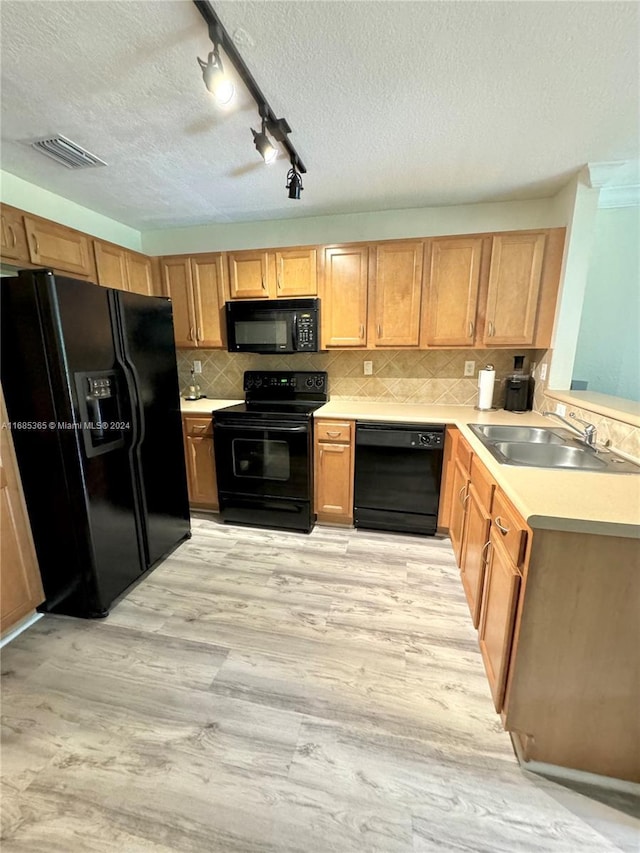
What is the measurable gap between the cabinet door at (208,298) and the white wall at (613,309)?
2976 mm

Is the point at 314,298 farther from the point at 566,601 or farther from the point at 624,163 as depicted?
the point at 566,601

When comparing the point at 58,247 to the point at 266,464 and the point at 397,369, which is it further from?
the point at 397,369

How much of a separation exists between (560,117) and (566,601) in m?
2.13

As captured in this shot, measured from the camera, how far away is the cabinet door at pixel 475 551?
1.57m

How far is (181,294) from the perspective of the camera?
294 cm

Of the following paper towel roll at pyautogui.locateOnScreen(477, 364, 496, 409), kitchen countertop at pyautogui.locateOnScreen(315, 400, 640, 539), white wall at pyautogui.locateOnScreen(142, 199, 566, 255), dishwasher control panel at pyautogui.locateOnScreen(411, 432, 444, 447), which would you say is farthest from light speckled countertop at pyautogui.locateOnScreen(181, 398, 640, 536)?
white wall at pyautogui.locateOnScreen(142, 199, 566, 255)

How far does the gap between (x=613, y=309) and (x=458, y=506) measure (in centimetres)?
208

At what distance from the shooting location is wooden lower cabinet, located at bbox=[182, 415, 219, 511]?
2.78 meters

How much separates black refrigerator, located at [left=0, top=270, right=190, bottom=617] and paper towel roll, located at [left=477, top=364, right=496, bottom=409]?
236 cm

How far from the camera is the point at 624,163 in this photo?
1.97 meters

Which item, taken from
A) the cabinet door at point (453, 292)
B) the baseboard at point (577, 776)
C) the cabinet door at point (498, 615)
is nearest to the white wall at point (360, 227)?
the cabinet door at point (453, 292)

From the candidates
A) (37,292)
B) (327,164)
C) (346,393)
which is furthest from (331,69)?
(346,393)

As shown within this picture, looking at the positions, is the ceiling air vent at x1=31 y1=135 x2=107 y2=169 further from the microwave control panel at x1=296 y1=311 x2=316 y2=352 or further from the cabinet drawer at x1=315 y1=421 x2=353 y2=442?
the cabinet drawer at x1=315 y1=421 x2=353 y2=442

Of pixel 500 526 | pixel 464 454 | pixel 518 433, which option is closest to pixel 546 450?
pixel 518 433
